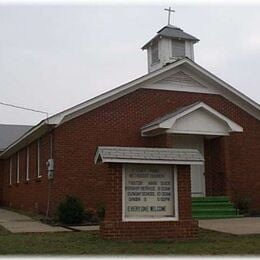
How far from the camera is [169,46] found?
21453 millimetres

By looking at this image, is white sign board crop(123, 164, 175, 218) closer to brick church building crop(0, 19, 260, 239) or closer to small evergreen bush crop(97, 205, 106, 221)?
brick church building crop(0, 19, 260, 239)

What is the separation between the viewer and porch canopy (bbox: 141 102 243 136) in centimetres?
1740

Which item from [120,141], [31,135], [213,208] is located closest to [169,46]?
[120,141]

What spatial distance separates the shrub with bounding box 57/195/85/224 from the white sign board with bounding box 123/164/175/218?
4.43 m

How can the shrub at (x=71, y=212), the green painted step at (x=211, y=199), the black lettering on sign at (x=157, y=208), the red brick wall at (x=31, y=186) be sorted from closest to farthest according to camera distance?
1. the black lettering on sign at (x=157, y=208)
2. the shrub at (x=71, y=212)
3. the green painted step at (x=211, y=199)
4. the red brick wall at (x=31, y=186)

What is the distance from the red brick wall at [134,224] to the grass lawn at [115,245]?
0.36m

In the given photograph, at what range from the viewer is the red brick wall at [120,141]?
56.5 feet

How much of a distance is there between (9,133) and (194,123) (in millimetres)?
21748

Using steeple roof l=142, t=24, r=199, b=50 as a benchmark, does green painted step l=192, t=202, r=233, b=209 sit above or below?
below

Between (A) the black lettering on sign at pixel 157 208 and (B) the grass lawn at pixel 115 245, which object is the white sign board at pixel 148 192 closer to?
(A) the black lettering on sign at pixel 157 208

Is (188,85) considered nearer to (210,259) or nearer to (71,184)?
(71,184)

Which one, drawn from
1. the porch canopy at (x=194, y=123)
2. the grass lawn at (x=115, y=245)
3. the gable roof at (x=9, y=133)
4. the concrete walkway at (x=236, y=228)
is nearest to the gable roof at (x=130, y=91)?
the porch canopy at (x=194, y=123)

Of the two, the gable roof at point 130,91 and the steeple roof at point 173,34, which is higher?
the steeple roof at point 173,34

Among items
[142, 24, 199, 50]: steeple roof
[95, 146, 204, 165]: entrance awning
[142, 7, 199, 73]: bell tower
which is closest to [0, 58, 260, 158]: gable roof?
[142, 7, 199, 73]: bell tower
